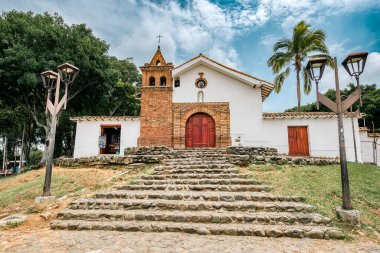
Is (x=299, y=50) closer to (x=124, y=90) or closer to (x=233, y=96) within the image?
(x=233, y=96)

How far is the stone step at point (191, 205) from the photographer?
4996 millimetres

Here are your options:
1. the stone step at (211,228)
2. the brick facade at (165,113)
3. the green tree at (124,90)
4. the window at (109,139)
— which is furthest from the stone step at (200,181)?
the green tree at (124,90)

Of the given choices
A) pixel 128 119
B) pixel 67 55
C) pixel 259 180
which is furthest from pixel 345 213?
pixel 67 55

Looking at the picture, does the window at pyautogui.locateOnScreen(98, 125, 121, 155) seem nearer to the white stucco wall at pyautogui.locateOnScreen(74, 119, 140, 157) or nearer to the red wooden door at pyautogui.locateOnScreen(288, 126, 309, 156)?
the white stucco wall at pyautogui.locateOnScreen(74, 119, 140, 157)

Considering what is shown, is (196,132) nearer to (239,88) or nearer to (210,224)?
(239,88)

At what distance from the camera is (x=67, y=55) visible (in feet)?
51.5

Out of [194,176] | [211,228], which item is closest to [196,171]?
[194,176]

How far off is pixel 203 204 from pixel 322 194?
133 inches

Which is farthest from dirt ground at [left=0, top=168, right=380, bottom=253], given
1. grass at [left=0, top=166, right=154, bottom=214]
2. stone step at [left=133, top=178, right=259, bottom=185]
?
stone step at [left=133, top=178, right=259, bottom=185]

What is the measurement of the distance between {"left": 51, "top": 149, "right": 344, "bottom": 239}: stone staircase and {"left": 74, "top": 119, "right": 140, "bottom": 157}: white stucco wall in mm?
7953

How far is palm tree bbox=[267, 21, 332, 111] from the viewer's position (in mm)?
16719

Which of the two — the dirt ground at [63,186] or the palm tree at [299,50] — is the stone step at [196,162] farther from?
the palm tree at [299,50]

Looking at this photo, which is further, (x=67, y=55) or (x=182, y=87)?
(x=67, y=55)

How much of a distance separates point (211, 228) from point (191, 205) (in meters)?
0.99
